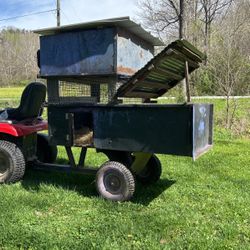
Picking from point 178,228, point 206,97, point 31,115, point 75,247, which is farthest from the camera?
point 206,97

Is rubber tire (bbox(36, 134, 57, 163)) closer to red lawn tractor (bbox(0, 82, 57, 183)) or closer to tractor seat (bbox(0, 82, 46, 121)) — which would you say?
red lawn tractor (bbox(0, 82, 57, 183))

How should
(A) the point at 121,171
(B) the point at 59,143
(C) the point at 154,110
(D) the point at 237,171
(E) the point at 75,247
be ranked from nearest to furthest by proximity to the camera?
(E) the point at 75,247 → (C) the point at 154,110 → (A) the point at 121,171 → (B) the point at 59,143 → (D) the point at 237,171

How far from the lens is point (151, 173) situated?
5820mm

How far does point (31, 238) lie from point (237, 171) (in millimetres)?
3784

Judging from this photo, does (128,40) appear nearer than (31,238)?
No

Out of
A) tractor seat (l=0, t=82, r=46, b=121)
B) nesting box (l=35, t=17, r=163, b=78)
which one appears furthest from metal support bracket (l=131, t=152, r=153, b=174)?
tractor seat (l=0, t=82, r=46, b=121)

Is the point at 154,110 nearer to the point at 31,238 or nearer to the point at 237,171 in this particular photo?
the point at 31,238

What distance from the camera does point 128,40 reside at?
16.5 feet

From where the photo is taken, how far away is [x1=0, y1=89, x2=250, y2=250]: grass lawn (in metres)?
3.88

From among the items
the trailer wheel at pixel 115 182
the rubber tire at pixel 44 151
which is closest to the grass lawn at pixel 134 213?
the trailer wheel at pixel 115 182

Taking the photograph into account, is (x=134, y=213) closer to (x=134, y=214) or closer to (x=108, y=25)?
(x=134, y=214)

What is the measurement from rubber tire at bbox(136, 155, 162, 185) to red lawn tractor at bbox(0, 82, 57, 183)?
1.67m

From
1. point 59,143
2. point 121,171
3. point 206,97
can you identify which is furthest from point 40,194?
point 206,97

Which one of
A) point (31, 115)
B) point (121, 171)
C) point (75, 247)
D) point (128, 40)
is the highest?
point (128, 40)
